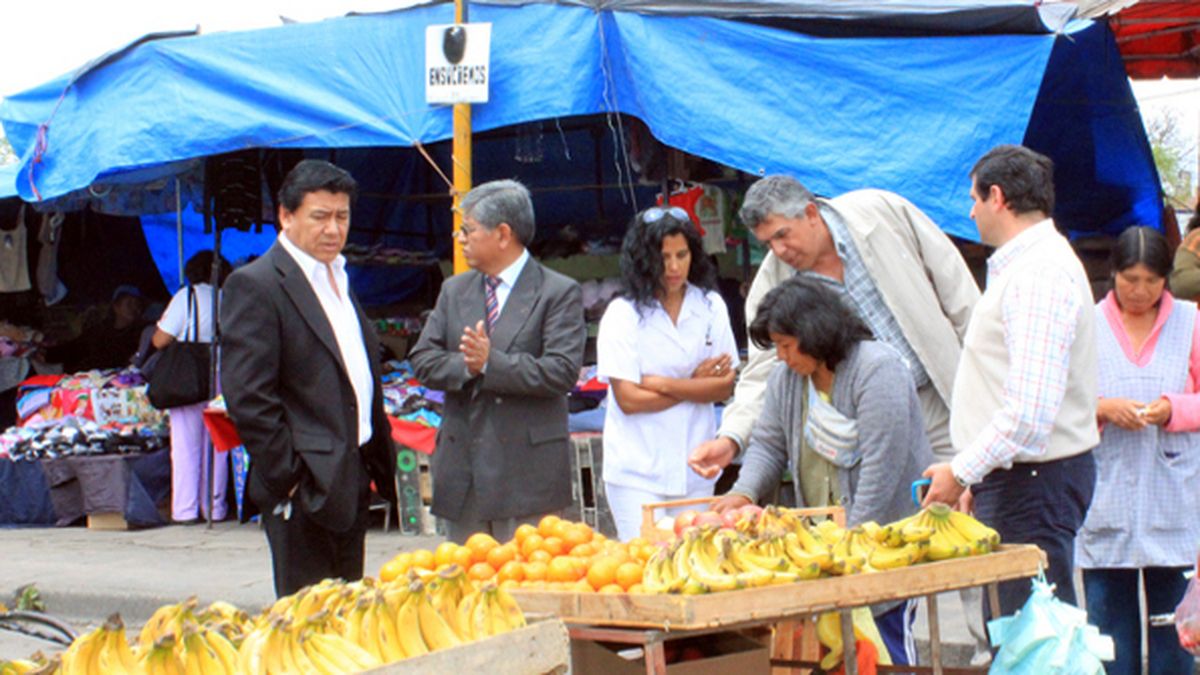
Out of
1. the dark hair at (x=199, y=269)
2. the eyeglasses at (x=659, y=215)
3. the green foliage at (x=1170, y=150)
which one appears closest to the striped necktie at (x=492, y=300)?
the eyeglasses at (x=659, y=215)

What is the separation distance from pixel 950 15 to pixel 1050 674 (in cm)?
467

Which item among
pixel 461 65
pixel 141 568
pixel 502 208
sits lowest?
pixel 141 568

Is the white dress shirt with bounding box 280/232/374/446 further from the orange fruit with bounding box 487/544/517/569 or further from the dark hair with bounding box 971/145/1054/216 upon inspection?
the dark hair with bounding box 971/145/1054/216

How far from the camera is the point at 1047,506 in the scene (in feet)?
14.4

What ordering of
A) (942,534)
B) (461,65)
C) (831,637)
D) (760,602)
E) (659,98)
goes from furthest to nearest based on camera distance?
(461,65)
(659,98)
(831,637)
(942,534)
(760,602)

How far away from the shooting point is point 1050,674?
4059 mm

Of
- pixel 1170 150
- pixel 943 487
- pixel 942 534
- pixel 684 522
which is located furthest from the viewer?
pixel 1170 150

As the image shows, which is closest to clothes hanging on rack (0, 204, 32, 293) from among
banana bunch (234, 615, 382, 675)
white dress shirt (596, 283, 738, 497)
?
white dress shirt (596, 283, 738, 497)

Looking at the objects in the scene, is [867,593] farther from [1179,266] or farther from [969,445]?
[1179,266]

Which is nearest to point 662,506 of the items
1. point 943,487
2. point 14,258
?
point 943,487

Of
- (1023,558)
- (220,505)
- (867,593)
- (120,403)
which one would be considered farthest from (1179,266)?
(120,403)

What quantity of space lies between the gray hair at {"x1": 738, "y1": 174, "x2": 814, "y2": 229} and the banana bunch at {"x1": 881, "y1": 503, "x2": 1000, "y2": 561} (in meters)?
1.32

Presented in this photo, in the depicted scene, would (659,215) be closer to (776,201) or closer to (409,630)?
(776,201)

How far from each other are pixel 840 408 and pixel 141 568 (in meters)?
6.24
